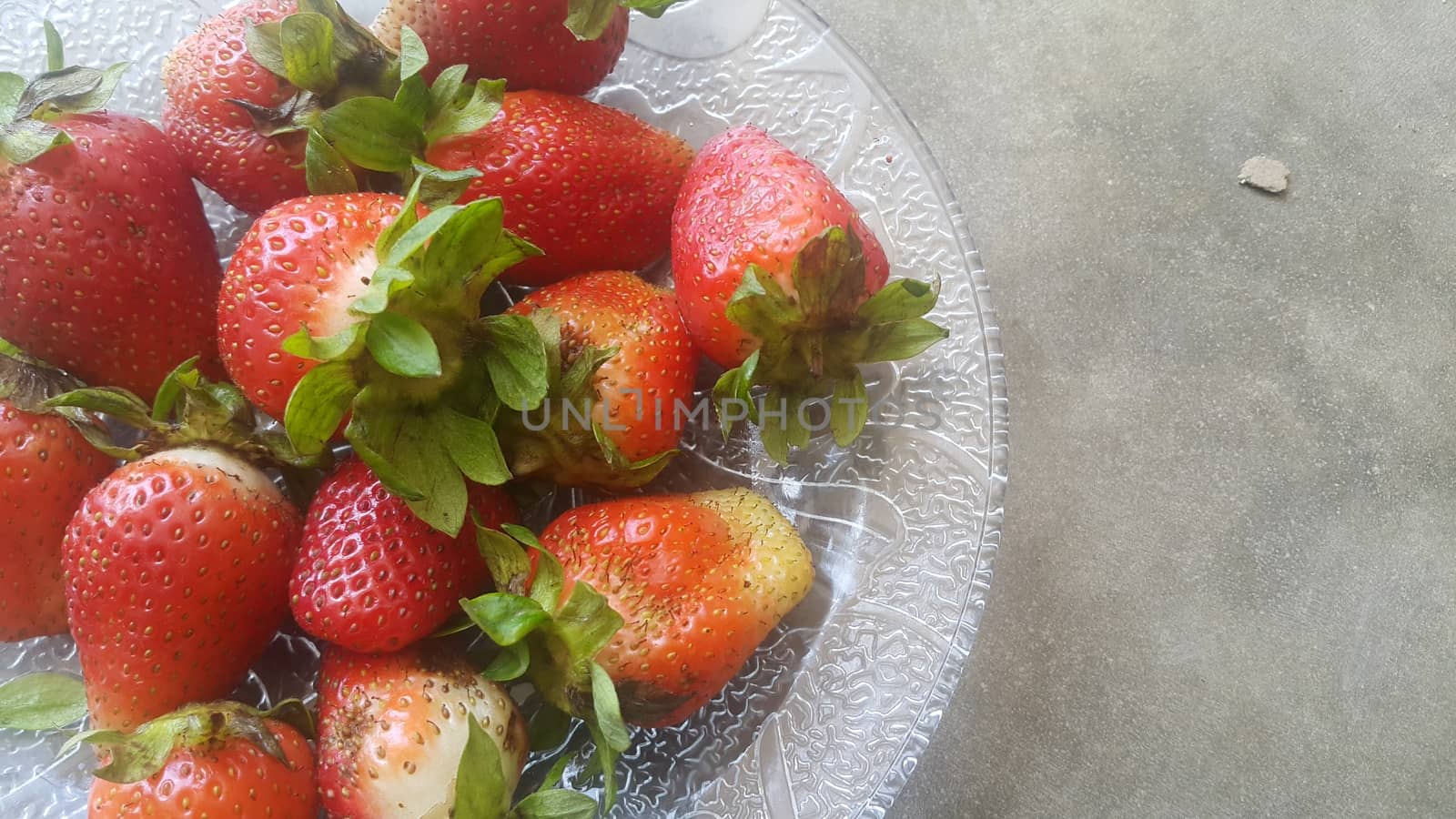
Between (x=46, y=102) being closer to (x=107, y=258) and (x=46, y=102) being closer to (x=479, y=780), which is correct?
(x=107, y=258)

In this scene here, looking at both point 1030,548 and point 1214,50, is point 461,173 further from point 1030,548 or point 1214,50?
point 1214,50

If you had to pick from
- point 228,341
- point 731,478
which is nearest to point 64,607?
point 228,341

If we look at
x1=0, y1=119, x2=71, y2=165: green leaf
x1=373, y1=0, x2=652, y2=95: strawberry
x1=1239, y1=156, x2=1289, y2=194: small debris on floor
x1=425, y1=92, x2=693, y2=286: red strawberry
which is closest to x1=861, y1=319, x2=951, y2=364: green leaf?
x1=425, y1=92, x2=693, y2=286: red strawberry

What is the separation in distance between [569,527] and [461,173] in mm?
279

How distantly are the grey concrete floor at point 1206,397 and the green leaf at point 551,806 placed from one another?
1.77 ft

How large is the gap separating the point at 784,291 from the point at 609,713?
0.32 meters

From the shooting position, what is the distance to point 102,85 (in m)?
0.78

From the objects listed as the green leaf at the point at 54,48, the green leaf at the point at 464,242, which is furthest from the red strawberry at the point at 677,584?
the green leaf at the point at 54,48

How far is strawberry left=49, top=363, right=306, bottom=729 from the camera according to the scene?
0.68 metres

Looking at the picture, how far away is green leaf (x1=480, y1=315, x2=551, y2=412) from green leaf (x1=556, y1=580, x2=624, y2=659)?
14cm

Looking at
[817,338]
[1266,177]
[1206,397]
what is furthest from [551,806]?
[1266,177]

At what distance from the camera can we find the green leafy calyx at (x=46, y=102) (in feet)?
2.29

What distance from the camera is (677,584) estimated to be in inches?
28.2

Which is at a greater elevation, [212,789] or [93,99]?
[93,99]
